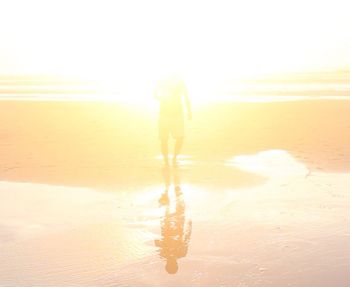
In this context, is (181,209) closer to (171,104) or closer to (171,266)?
(171,266)

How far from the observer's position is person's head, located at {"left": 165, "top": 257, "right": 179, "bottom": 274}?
19.0 ft

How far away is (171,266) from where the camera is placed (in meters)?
5.92

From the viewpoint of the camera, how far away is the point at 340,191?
30.5 feet

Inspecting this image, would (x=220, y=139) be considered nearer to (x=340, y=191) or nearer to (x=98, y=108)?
(x=340, y=191)

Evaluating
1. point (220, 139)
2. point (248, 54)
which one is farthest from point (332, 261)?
point (248, 54)

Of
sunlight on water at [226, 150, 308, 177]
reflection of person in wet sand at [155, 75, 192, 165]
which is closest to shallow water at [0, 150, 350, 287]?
sunlight on water at [226, 150, 308, 177]

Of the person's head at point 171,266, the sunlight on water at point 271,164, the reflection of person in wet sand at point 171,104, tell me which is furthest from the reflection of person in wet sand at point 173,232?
the sunlight on water at point 271,164

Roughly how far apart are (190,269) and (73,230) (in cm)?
211

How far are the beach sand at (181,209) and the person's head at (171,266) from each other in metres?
0.06

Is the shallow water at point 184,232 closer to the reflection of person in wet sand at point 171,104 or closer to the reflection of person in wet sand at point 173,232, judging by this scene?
the reflection of person in wet sand at point 173,232

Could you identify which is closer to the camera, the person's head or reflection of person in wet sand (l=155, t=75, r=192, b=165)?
the person's head

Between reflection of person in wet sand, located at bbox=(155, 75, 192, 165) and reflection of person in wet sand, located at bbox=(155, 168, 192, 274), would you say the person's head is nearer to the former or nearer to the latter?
reflection of person in wet sand, located at bbox=(155, 168, 192, 274)

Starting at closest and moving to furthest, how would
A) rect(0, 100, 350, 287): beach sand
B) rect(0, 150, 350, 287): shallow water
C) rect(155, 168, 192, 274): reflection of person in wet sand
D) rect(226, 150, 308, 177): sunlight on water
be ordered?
rect(0, 150, 350, 287): shallow water, rect(0, 100, 350, 287): beach sand, rect(155, 168, 192, 274): reflection of person in wet sand, rect(226, 150, 308, 177): sunlight on water

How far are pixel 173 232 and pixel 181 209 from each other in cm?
120
